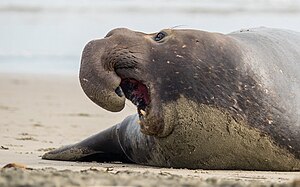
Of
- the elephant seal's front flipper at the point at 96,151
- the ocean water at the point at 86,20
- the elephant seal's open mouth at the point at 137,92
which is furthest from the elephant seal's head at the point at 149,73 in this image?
the ocean water at the point at 86,20

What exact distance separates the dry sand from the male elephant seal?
0.45 ft

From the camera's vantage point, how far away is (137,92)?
5.38 m

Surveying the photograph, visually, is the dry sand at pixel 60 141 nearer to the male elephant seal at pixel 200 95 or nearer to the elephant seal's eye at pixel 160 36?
the male elephant seal at pixel 200 95

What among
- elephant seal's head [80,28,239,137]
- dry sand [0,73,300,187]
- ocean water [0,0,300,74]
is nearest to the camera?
dry sand [0,73,300,187]

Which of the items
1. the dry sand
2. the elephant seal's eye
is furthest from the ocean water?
the elephant seal's eye

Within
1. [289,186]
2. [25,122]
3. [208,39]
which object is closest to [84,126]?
[25,122]

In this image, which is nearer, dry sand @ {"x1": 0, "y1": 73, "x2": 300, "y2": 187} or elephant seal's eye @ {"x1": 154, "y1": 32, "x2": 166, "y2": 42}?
dry sand @ {"x1": 0, "y1": 73, "x2": 300, "y2": 187}

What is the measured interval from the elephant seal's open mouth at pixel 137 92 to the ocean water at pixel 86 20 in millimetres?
7702

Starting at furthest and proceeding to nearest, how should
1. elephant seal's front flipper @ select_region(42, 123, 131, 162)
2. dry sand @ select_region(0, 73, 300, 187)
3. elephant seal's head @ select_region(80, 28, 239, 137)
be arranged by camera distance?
elephant seal's front flipper @ select_region(42, 123, 131, 162)
elephant seal's head @ select_region(80, 28, 239, 137)
dry sand @ select_region(0, 73, 300, 187)

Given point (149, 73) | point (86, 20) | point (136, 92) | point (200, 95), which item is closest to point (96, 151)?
point (136, 92)

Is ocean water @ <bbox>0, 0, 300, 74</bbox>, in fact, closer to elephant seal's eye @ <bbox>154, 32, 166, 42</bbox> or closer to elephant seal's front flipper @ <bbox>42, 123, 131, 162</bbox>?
elephant seal's front flipper @ <bbox>42, 123, 131, 162</bbox>

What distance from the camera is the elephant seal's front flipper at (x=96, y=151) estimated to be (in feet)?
Answer: 21.1

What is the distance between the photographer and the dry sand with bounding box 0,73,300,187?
A: 393cm

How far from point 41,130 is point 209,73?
11.2ft
